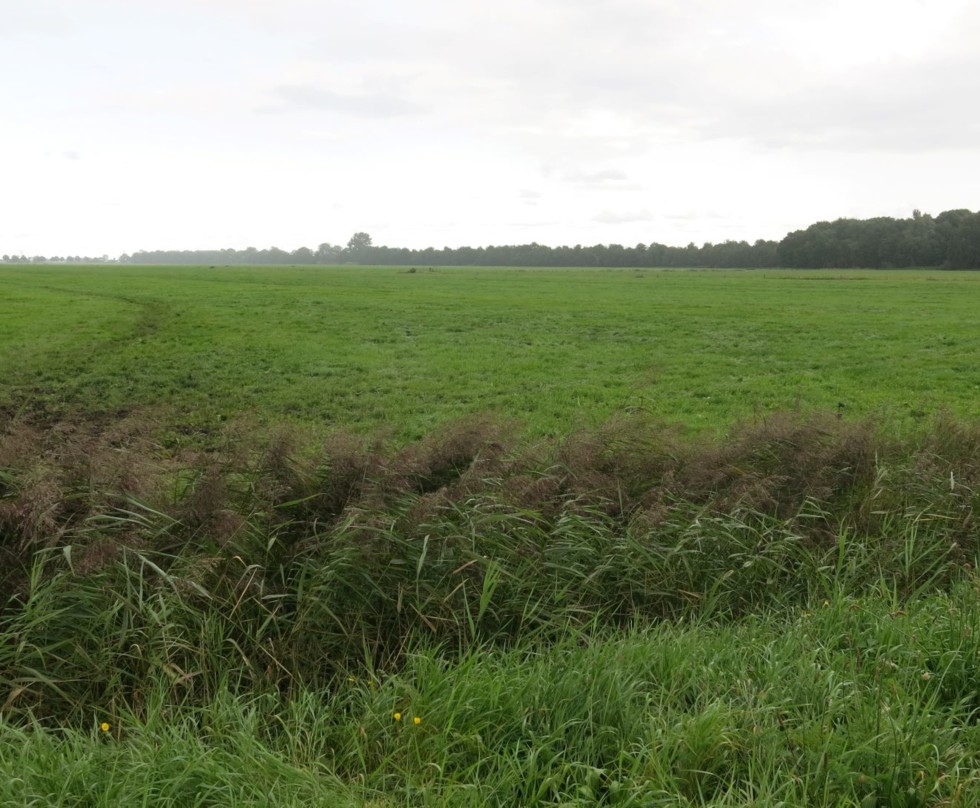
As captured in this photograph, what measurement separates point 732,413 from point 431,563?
10.3 metres

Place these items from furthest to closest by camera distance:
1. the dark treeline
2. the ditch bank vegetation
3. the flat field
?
1. the dark treeline
2. the flat field
3. the ditch bank vegetation

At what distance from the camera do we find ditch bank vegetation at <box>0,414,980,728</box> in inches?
222

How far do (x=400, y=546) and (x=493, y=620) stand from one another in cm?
95

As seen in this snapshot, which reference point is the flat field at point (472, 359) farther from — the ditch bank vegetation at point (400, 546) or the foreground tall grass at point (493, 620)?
the foreground tall grass at point (493, 620)

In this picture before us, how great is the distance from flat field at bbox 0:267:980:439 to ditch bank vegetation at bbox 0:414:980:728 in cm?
242

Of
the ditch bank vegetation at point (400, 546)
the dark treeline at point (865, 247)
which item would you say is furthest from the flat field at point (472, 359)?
the dark treeline at point (865, 247)

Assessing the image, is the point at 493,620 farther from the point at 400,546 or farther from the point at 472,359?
the point at 472,359

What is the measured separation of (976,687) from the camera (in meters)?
5.05

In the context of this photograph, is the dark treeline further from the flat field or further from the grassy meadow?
the grassy meadow

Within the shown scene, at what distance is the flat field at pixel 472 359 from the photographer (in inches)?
623

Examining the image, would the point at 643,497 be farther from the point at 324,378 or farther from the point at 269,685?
the point at 324,378

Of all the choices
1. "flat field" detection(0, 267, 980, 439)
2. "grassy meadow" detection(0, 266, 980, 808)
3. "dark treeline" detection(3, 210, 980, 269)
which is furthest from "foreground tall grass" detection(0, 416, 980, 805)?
"dark treeline" detection(3, 210, 980, 269)

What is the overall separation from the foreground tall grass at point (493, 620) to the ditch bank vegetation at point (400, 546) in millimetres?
33

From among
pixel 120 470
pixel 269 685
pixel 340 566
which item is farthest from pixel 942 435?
pixel 120 470
